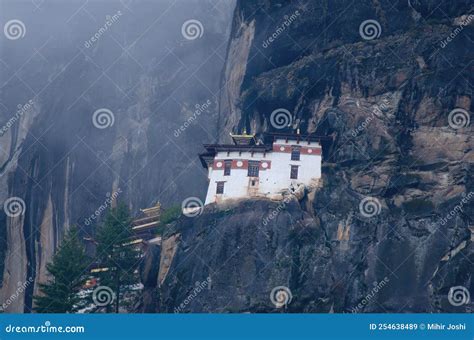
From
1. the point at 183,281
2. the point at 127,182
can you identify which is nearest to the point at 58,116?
the point at 127,182

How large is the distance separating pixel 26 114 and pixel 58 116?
8.67 ft

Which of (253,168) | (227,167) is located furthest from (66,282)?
(253,168)

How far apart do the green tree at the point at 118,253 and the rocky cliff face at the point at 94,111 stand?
39.0ft

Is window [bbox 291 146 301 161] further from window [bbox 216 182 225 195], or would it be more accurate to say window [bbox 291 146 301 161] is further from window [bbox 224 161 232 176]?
window [bbox 216 182 225 195]

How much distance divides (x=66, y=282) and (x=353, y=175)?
1871 cm

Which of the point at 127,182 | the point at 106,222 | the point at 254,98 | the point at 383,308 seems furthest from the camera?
the point at 127,182

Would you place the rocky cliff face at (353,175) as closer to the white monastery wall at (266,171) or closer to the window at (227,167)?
the white monastery wall at (266,171)

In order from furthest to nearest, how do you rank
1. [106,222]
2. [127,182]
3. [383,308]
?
[127,182] → [106,222] → [383,308]

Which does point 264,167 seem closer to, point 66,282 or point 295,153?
point 295,153

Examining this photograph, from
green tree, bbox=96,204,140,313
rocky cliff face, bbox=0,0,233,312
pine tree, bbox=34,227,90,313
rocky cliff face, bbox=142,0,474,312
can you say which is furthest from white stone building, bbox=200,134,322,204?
rocky cliff face, bbox=0,0,233,312

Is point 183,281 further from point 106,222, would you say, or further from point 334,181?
point 334,181

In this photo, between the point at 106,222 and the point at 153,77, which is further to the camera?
the point at 153,77

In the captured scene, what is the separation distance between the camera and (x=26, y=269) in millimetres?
71688

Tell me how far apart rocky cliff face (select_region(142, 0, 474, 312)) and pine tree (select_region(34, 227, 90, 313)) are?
4.34 metres
